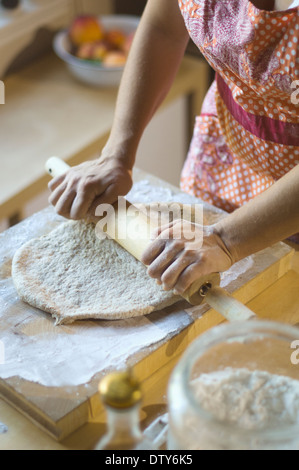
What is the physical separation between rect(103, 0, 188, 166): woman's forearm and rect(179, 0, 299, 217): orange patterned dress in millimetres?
126

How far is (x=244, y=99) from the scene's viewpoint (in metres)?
1.12

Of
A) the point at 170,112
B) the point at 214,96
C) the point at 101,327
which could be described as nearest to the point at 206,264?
the point at 101,327

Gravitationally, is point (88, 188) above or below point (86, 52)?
A: above

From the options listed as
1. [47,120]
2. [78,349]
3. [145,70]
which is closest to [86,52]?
[47,120]

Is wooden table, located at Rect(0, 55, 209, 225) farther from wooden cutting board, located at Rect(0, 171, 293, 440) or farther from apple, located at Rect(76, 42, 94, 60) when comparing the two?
wooden cutting board, located at Rect(0, 171, 293, 440)

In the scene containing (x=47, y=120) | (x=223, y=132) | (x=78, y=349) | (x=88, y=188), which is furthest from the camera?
(x=47, y=120)

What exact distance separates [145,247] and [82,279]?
13 cm

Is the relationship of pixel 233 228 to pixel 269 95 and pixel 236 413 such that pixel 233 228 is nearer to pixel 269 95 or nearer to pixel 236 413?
pixel 269 95

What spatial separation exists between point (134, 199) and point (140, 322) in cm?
35

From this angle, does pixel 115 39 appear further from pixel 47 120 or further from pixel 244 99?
pixel 244 99

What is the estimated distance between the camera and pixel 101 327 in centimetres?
101

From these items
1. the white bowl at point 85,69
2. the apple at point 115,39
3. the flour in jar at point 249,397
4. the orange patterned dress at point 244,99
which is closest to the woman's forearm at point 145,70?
the orange patterned dress at point 244,99

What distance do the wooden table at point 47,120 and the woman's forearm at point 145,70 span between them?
495 mm

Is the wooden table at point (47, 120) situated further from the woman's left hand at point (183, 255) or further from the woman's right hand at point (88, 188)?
the woman's left hand at point (183, 255)
